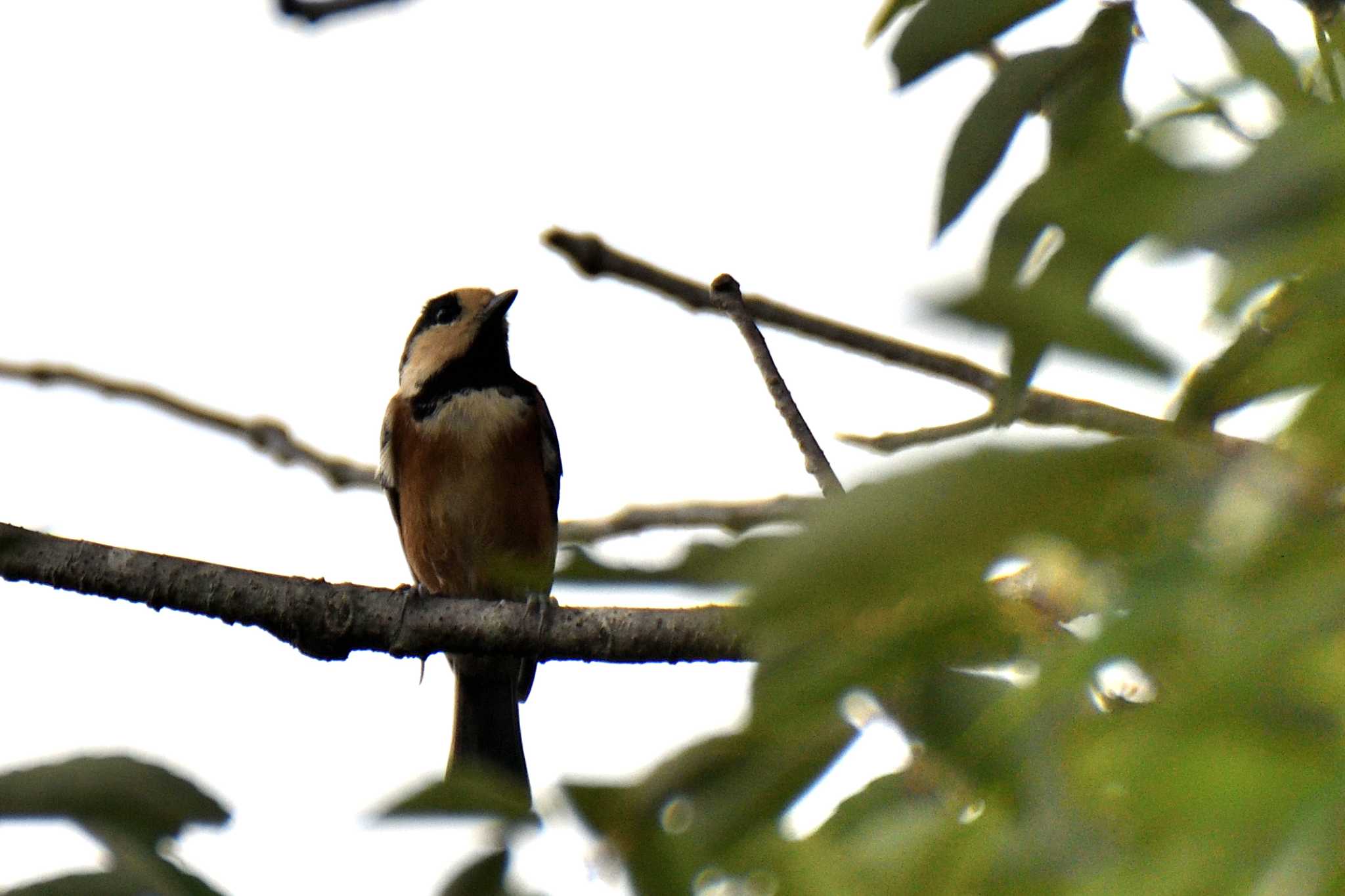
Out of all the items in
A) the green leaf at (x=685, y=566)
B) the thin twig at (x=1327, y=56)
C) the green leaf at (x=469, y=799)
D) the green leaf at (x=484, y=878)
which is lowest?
the green leaf at (x=484, y=878)

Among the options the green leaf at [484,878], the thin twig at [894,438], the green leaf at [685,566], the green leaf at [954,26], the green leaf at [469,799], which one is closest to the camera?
the green leaf at [685,566]

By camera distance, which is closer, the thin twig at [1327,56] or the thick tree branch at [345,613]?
the thin twig at [1327,56]

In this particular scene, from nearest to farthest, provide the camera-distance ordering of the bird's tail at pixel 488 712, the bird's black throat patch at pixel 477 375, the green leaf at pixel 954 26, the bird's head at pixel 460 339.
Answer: the green leaf at pixel 954 26 < the bird's tail at pixel 488 712 < the bird's black throat patch at pixel 477 375 < the bird's head at pixel 460 339

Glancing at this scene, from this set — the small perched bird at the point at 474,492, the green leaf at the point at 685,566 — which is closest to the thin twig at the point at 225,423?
the small perched bird at the point at 474,492

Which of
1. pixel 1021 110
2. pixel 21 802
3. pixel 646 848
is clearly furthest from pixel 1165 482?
pixel 1021 110

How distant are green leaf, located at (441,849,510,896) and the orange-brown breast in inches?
207

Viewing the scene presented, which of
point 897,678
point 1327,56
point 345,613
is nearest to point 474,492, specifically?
point 345,613

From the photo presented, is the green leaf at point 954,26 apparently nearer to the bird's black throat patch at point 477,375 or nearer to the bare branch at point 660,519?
the bare branch at point 660,519

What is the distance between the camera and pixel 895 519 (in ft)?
2.89

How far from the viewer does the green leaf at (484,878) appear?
1709 mm

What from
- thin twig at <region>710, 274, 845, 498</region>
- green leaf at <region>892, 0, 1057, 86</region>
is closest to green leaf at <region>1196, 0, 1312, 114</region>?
green leaf at <region>892, 0, 1057, 86</region>

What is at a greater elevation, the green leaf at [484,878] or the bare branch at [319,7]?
the bare branch at [319,7]

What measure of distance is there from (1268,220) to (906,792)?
2.41 feet

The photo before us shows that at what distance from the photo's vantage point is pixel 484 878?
171 cm
